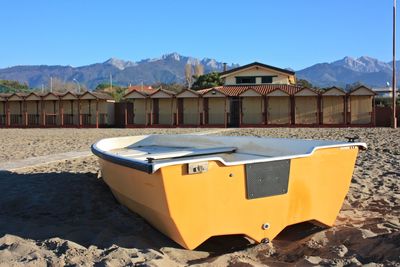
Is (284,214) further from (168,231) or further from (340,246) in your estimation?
(168,231)

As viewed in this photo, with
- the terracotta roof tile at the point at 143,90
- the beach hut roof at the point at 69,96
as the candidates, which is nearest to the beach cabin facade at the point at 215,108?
the terracotta roof tile at the point at 143,90

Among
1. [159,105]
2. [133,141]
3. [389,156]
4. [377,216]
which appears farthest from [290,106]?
[377,216]

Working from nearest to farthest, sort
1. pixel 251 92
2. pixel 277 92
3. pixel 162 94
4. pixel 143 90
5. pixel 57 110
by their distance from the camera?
1. pixel 277 92
2. pixel 251 92
3. pixel 162 94
4. pixel 57 110
5. pixel 143 90

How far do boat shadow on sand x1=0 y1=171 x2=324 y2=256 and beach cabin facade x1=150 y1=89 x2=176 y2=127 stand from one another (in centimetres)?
2827

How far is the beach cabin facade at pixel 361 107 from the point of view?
3359 centimetres

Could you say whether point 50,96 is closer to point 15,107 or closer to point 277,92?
point 15,107

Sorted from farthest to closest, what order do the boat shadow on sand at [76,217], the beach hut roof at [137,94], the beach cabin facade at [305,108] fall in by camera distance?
the beach hut roof at [137,94]
the beach cabin facade at [305,108]
the boat shadow on sand at [76,217]

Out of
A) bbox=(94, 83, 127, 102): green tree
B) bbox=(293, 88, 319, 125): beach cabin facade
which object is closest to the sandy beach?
bbox=(293, 88, 319, 125): beach cabin facade

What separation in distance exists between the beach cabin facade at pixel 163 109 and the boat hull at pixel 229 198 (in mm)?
31319

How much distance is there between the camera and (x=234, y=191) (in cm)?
500

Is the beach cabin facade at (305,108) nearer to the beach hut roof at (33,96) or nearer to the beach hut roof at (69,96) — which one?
the beach hut roof at (69,96)

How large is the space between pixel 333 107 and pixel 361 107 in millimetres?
1959

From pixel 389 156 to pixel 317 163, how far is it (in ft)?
23.8

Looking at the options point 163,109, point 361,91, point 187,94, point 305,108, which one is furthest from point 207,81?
point 361,91
